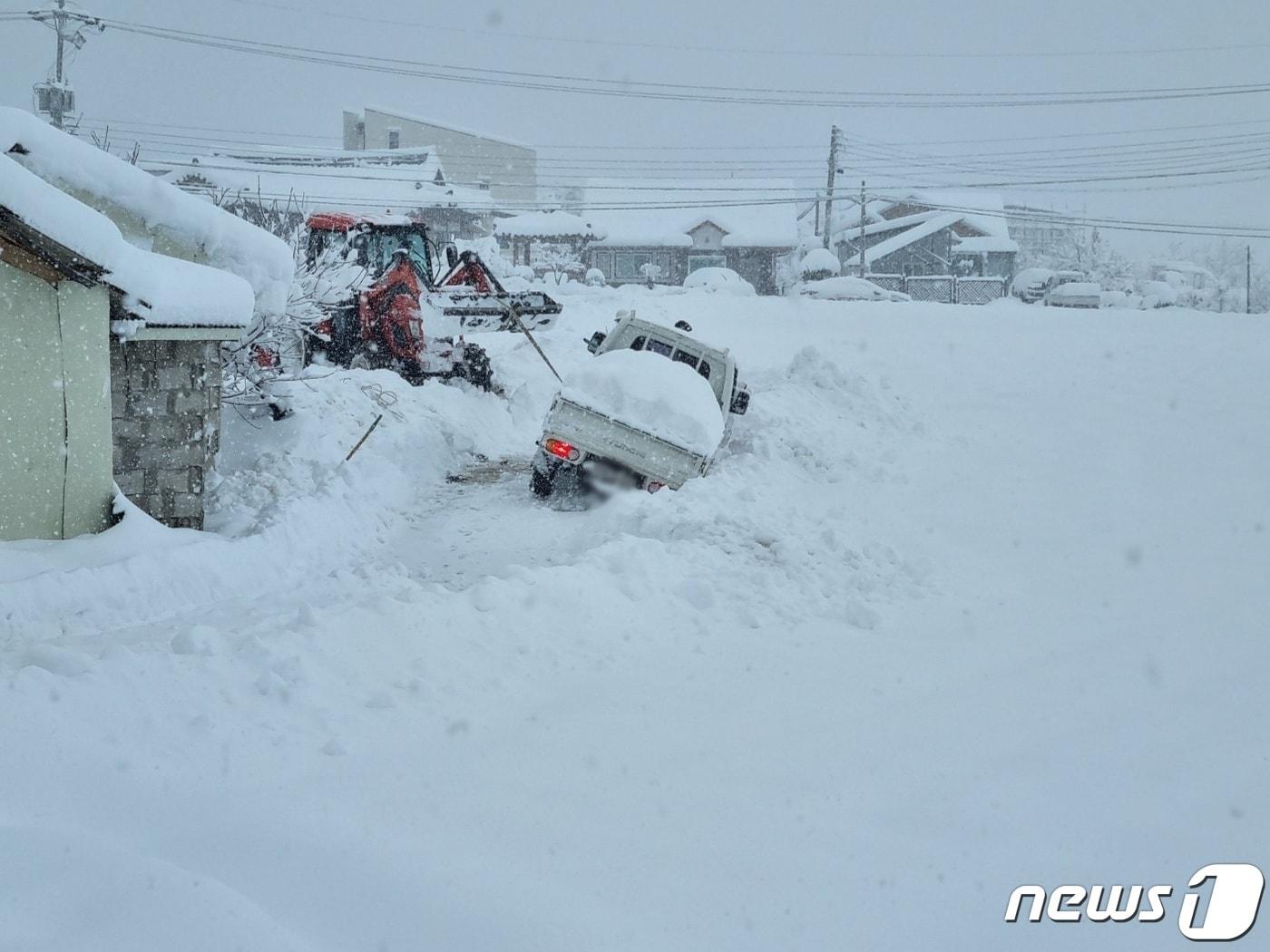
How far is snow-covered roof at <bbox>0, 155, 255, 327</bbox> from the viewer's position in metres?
8.04

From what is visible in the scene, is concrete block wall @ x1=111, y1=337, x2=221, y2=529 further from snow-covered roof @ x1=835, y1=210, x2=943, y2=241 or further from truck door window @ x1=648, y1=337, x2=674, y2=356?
snow-covered roof @ x1=835, y1=210, x2=943, y2=241

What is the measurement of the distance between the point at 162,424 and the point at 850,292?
100 feet

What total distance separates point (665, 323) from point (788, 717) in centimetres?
841

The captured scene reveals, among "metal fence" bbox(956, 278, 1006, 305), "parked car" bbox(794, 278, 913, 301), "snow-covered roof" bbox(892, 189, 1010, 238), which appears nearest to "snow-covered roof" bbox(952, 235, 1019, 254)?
"snow-covered roof" bbox(892, 189, 1010, 238)

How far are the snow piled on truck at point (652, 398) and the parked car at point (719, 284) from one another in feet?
78.9

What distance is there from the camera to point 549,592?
7688mm

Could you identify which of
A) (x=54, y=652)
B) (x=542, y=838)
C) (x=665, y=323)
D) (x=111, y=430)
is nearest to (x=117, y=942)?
(x=542, y=838)

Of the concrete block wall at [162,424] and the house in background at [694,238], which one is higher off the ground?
the house in background at [694,238]

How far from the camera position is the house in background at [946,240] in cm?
5375

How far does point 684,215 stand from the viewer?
175ft

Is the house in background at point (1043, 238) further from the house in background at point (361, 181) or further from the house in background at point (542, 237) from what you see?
the house in background at point (361, 181)

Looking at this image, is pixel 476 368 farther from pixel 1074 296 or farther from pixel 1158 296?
pixel 1158 296

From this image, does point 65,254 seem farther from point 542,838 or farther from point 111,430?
point 542,838

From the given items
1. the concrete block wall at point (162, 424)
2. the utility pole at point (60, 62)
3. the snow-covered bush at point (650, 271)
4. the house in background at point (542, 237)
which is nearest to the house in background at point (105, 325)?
the concrete block wall at point (162, 424)
